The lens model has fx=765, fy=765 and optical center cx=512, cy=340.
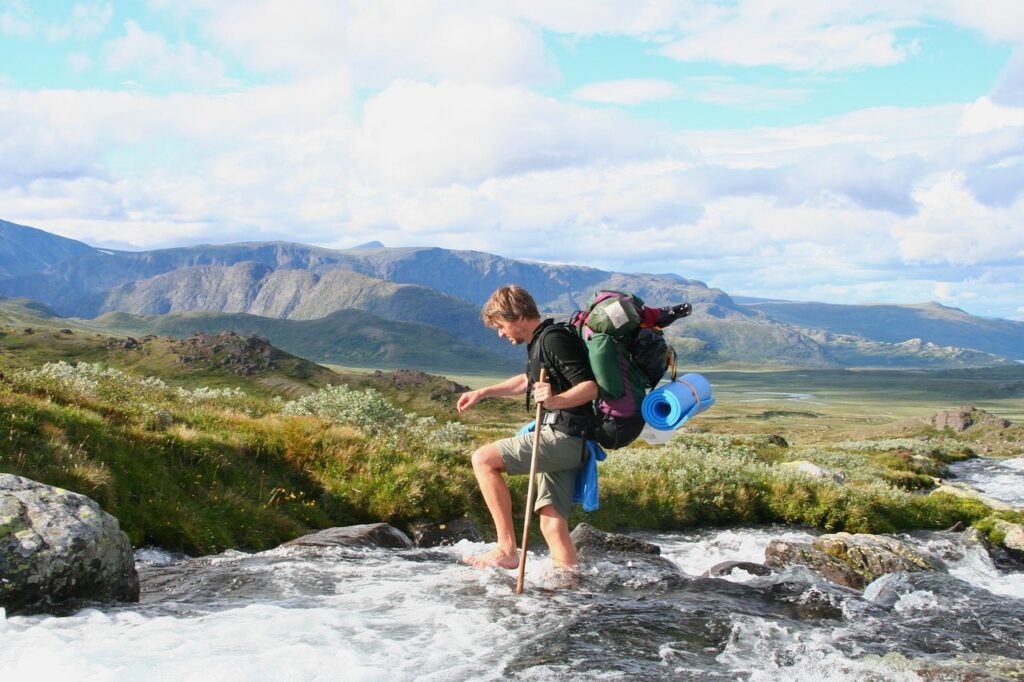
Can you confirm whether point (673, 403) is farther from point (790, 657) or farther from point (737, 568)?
point (737, 568)

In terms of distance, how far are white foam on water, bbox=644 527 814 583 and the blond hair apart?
6.82m

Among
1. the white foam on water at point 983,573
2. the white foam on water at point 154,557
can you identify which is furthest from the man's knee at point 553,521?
the white foam on water at point 983,573

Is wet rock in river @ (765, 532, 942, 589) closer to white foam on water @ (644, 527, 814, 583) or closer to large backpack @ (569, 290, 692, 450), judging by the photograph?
white foam on water @ (644, 527, 814, 583)

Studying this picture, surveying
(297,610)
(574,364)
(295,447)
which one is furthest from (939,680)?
(295,447)

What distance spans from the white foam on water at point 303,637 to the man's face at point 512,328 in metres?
3.31

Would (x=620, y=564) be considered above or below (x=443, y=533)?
above

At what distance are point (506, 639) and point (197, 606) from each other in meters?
3.69

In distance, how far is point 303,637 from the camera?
313 inches

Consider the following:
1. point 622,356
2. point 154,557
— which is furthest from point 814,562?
point 154,557

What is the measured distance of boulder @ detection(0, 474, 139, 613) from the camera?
8070 millimetres

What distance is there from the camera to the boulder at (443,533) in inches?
555

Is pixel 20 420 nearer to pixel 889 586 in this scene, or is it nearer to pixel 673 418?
pixel 673 418

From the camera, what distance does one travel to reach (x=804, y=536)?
17.7 meters

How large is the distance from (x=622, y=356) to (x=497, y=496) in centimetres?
261
